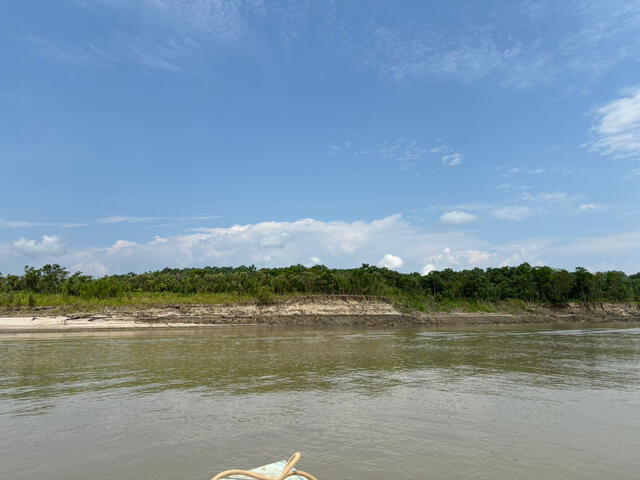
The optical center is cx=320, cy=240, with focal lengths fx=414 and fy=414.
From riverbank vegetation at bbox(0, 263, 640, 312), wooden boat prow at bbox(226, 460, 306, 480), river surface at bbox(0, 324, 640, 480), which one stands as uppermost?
riverbank vegetation at bbox(0, 263, 640, 312)

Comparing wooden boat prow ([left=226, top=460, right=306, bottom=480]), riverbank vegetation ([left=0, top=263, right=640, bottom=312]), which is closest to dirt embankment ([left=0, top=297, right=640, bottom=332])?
riverbank vegetation ([left=0, top=263, right=640, bottom=312])

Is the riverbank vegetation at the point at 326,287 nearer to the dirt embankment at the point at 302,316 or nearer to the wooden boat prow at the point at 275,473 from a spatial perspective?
the dirt embankment at the point at 302,316

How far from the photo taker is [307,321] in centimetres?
6397

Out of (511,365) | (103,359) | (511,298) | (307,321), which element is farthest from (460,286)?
(103,359)

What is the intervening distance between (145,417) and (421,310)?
7026 centimetres

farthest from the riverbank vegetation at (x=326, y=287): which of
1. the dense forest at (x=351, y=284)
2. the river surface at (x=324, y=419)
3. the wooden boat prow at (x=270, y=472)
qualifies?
the wooden boat prow at (x=270, y=472)

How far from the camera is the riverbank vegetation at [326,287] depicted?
60500 millimetres

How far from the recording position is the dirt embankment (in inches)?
1978

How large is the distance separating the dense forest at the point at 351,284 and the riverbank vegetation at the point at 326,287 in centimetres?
13

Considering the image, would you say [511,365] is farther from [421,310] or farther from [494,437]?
[421,310]

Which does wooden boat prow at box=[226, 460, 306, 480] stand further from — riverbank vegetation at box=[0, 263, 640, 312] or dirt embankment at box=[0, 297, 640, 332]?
riverbank vegetation at box=[0, 263, 640, 312]

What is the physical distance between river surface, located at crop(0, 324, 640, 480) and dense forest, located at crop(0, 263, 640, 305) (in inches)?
1902

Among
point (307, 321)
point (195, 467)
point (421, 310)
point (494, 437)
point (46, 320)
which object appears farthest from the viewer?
point (421, 310)

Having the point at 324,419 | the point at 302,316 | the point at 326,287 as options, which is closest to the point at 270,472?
the point at 324,419
